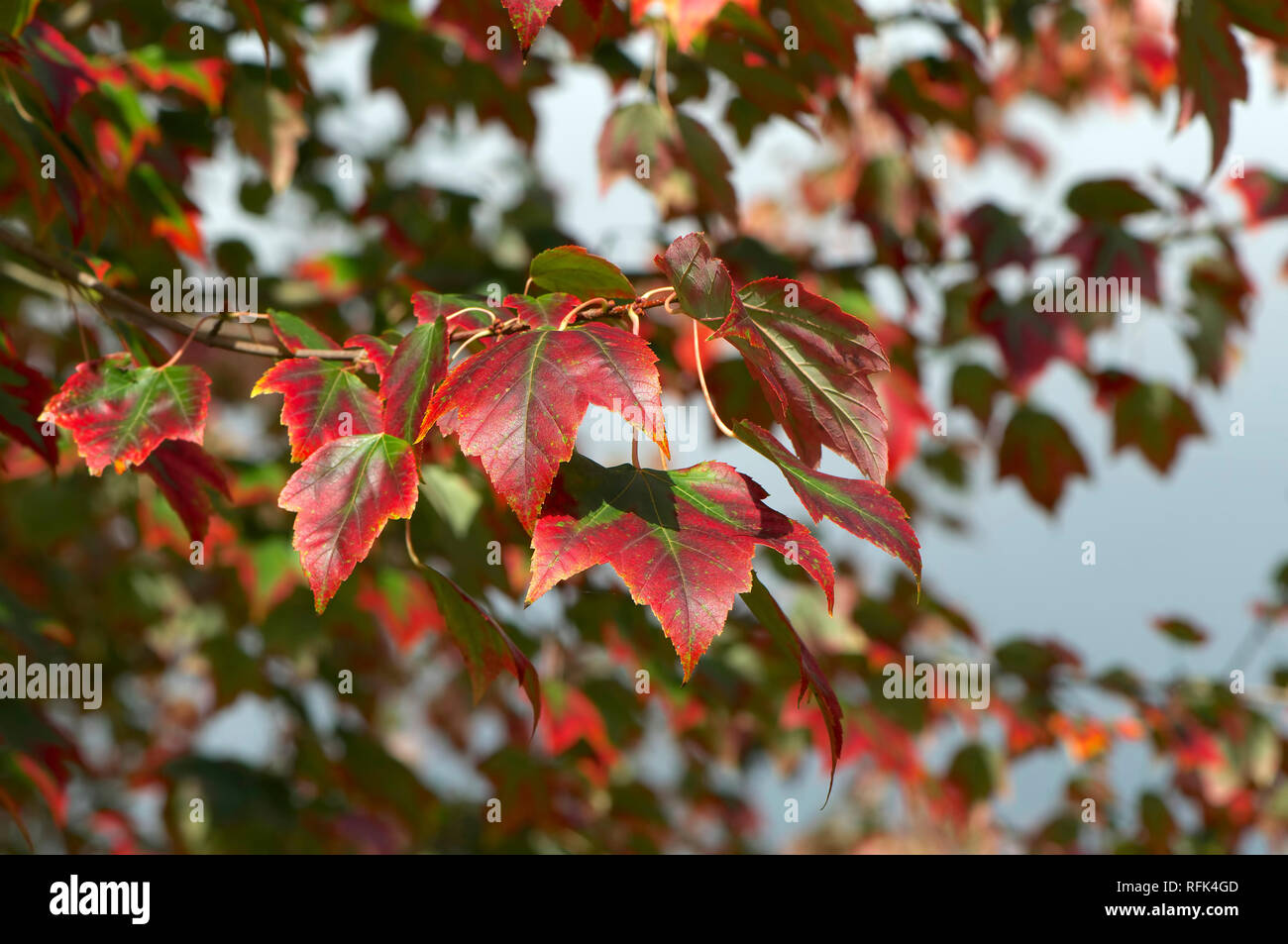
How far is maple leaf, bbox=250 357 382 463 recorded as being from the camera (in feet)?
2.80

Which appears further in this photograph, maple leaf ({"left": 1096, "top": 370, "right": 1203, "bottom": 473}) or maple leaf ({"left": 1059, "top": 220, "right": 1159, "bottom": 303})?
maple leaf ({"left": 1096, "top": 370, "right": 1203, "bottom": 473})

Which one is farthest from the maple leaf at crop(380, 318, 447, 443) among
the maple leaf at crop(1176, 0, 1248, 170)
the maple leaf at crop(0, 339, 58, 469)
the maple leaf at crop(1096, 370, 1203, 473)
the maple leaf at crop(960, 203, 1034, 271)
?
the maple leaf at crop(1096, 370, 1203, 473)

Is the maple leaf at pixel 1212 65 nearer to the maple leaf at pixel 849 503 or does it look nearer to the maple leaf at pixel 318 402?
the maple leaf at pixel 849 503

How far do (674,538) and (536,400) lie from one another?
0.43 ft

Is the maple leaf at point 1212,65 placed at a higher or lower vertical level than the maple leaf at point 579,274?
higher

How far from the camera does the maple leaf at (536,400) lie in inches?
28.2

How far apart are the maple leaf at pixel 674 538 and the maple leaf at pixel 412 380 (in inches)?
4.6

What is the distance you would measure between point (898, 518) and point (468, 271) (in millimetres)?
1341

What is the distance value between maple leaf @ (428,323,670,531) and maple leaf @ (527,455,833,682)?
0.17 feet

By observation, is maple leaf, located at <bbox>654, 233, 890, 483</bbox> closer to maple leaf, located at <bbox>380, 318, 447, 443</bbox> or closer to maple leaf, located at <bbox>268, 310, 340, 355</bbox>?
maple leaf, located at <bbox>380, 318, 447, 443</bbox>

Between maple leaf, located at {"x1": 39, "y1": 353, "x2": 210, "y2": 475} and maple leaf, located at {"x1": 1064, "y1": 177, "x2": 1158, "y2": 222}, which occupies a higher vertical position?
maple leaf, located at {"x1": 1064, "y1": 177, "x2": 1158, "y2": 222}

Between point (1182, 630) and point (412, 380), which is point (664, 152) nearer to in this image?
point (412, 380)

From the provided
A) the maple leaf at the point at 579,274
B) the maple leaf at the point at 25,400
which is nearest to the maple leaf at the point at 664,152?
the maple leaf at the point at 579,274

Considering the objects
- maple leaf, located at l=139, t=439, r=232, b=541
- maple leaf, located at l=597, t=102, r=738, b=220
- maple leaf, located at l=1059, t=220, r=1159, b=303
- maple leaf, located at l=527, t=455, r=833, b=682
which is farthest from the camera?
maple leaf, located at l=1059, t=220, r=1159, b=303
